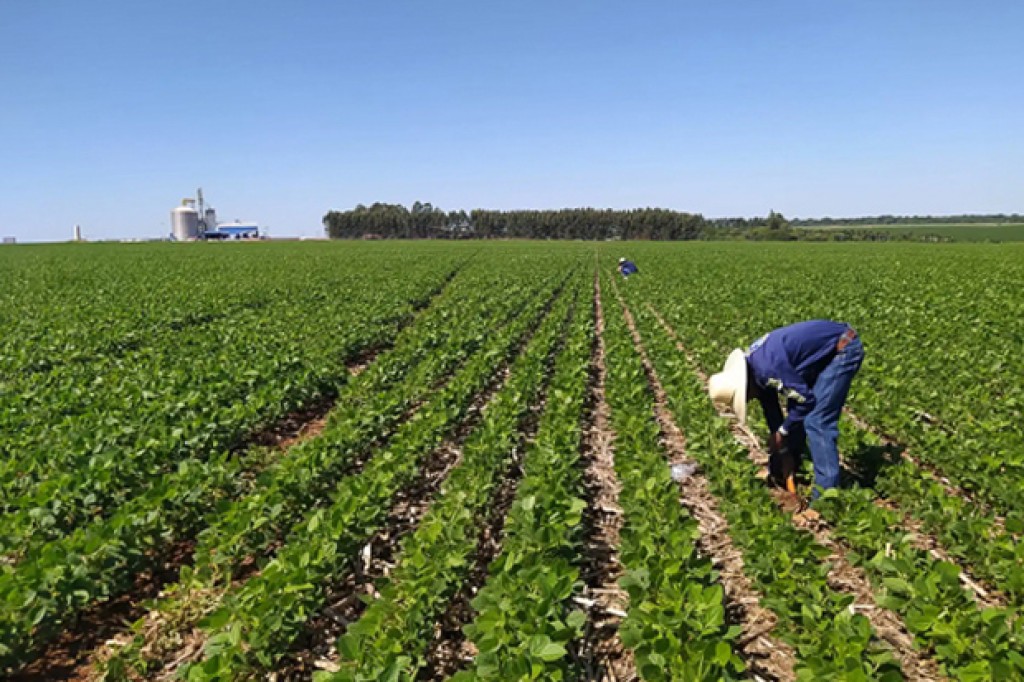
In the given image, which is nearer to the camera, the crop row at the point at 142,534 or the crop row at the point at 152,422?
the crop row at the point at 142,534

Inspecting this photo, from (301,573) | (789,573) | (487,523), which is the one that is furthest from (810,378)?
(301,573)

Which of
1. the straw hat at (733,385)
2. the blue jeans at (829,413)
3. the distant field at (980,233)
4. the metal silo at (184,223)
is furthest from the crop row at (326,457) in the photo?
the metal silo at (184,223)

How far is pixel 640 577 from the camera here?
3.49m

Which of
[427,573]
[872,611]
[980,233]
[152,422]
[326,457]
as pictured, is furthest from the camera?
[980,233]

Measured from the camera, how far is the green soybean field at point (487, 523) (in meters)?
3.17

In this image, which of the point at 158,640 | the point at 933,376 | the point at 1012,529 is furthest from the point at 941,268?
the point at 158,640

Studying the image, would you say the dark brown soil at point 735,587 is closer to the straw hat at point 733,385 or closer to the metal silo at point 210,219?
the straw hat at point 733,385

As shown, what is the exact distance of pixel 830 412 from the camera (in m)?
4.96

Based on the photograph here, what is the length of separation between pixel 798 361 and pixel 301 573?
4197 millimetres

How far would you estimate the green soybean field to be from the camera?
10.4 ft

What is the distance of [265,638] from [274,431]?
515 cm

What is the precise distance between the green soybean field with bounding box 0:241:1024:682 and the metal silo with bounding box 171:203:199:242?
134m

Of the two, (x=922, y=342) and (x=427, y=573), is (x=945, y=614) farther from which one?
(x=922, y=342)

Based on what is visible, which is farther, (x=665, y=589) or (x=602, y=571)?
(x=602, y=571)
